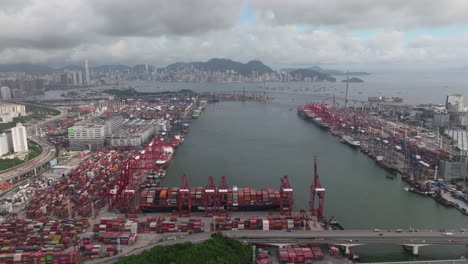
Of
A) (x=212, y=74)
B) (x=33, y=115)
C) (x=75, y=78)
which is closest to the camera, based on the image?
(x=33, y=115)

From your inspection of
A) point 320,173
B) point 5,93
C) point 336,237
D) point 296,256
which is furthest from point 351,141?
point 5,93

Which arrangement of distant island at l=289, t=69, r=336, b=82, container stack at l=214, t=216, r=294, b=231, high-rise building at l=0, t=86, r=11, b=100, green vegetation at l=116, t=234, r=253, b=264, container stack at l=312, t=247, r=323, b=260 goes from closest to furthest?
1. green vegetation at l=116, t=234, r=253, b=264
2. container stack at l=312, t=247, r=323, b=260
3. container stack at l=214, t=216, r=294, b=231
4. high-rise building at l=0, t=86, r=11, b=100
5. distant island at l=289, t=69, r=336, b=82

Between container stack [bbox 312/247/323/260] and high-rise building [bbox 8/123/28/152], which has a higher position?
high-rise building [bbox 8/123/28/152]

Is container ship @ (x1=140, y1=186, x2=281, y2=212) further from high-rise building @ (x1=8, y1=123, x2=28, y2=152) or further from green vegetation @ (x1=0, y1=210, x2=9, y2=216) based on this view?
high-rise building @ (x1=8, y1=123, x2=28, y2=152)

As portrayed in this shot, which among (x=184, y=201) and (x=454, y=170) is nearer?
(x=184, y=201)

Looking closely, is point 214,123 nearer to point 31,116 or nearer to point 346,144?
point 346,144

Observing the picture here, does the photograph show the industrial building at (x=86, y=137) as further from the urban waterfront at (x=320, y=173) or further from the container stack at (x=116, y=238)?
the container stack at (x=116, y=238)

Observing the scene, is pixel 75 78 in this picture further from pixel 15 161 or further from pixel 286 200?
pixel 286 200

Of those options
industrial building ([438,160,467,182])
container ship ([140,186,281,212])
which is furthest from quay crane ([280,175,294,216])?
industrial building ([438,160,467,182])
